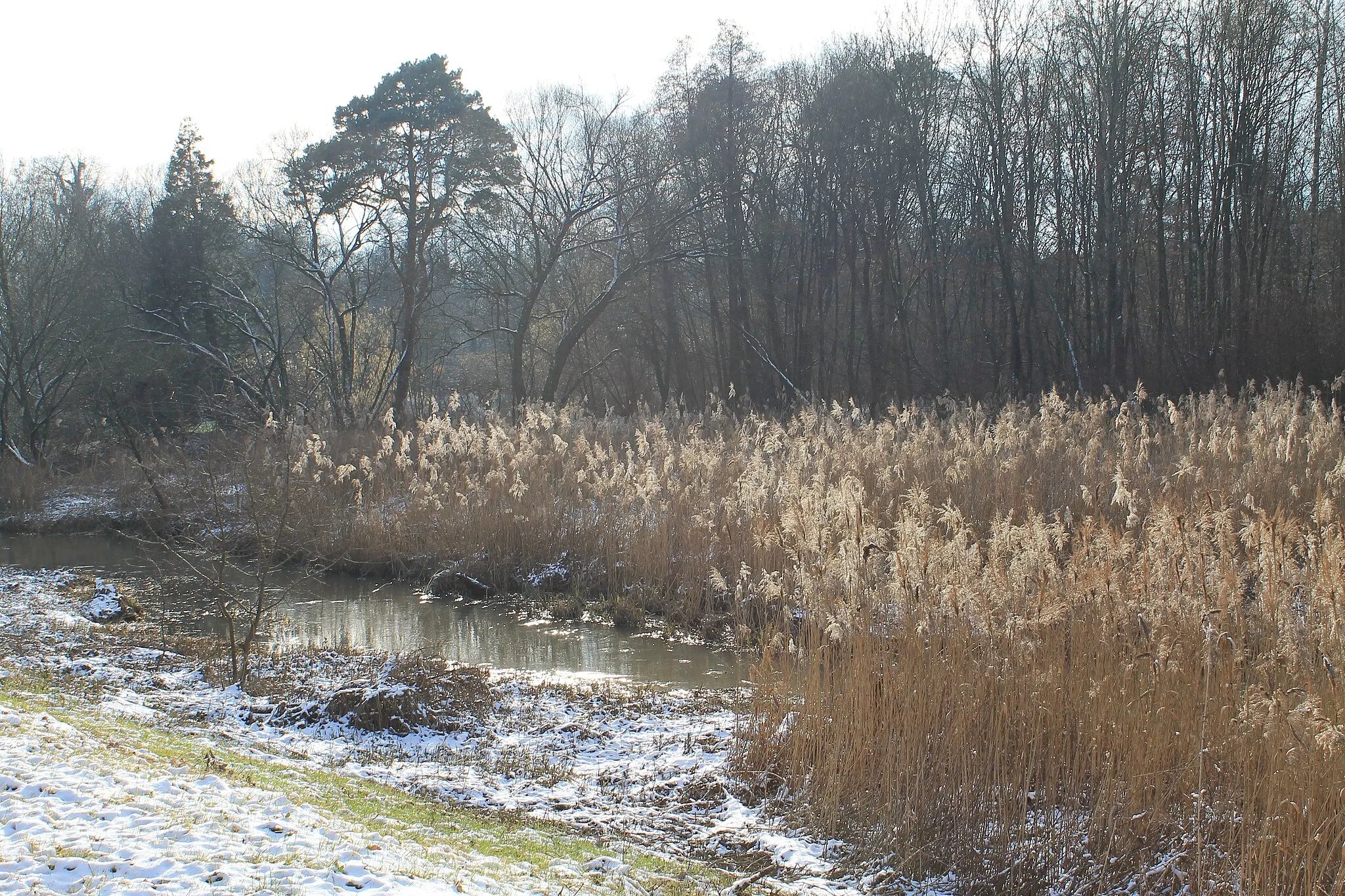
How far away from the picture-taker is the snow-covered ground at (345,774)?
9.56 feet

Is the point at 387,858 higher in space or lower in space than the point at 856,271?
Result: lower

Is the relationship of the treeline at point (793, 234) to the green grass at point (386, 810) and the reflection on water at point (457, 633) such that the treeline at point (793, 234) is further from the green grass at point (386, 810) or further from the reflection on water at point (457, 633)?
the green grass at point (386, 810)

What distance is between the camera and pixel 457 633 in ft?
32.1

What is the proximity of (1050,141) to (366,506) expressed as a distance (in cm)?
1996

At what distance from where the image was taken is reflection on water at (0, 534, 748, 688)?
8.41 meters

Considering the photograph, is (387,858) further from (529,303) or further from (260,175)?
(260,175)

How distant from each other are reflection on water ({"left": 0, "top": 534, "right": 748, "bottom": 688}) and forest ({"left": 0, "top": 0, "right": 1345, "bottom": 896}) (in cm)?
40

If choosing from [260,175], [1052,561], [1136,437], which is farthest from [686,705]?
[260,175]

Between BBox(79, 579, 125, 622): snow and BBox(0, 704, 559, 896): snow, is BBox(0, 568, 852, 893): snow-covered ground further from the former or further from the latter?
BBox(79, 579, 125, 622): snow

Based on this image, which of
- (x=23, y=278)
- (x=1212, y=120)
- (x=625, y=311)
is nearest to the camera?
(x=1212, y=120)

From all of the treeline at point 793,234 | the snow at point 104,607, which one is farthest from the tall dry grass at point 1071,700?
the treeline at point 793,234

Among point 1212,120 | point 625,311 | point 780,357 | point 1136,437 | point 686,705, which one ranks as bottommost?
point 686,705

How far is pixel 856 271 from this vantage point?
27094mm

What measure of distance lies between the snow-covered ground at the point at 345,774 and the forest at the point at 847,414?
108mm
